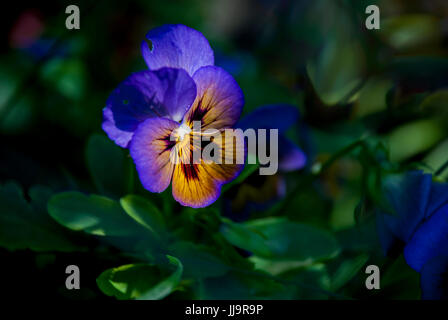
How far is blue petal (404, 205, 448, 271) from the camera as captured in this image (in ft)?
1.39

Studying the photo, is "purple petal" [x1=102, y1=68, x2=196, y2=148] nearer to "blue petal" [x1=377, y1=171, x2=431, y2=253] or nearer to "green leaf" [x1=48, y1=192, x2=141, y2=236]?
"green leaf" [x1=48, y1=192, x2=141, y2=236]

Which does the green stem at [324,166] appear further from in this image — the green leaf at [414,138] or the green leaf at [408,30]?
the green leaf at [408,30]

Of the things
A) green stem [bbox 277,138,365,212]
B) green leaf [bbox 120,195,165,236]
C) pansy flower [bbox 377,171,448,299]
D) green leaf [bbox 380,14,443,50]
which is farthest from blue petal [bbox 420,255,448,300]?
green leaf [bbox 380,14,443,50]

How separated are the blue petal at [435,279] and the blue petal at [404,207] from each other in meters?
0.03

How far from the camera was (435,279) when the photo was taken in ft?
1.40

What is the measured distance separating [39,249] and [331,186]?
0.47 metres

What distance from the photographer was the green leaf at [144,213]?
432mm

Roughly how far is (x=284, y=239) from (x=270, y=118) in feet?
A: 0.39

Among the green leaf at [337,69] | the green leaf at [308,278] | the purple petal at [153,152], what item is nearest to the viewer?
the purple petal at [153,152]

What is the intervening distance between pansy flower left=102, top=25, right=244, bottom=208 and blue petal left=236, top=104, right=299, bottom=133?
0.07 metres

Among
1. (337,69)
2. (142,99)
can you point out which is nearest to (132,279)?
(142,99)
